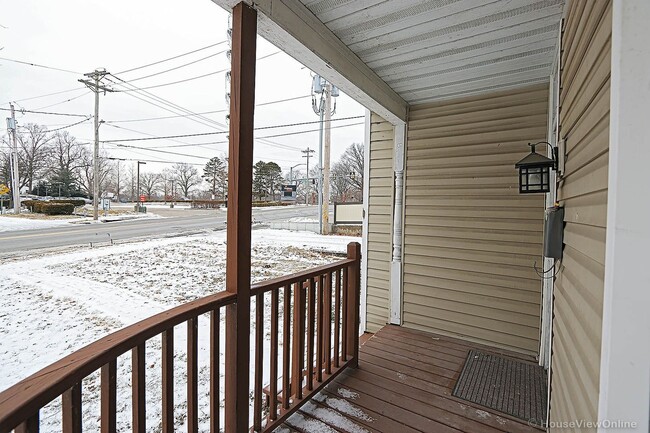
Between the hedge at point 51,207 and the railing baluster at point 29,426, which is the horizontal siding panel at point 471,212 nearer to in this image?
the railing baluster at point 29,426

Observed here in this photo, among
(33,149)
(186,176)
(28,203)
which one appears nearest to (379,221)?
(33,149)

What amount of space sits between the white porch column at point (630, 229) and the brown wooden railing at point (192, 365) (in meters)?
1.18

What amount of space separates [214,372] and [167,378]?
23cm

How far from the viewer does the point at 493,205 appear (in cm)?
274

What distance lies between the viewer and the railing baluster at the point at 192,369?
1.21 meters

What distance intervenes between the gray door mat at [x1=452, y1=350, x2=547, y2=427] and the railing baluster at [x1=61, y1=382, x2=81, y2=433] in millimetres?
2050

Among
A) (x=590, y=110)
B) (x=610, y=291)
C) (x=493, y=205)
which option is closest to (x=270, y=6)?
(x=590, y=110)

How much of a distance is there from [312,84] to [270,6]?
934 cm

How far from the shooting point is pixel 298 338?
187cm

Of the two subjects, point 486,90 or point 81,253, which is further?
point 81,253

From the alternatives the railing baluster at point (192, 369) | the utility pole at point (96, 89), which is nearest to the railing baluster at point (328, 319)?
the railing baluster at point (192, 369)

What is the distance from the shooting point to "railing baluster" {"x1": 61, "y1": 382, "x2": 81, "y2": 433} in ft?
2.49

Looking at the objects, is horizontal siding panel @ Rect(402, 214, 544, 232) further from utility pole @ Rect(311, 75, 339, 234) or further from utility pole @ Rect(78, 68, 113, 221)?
utility pole @ Rect(311, 75, 339, 234)

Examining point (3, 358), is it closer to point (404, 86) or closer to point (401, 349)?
point (401, 349)
